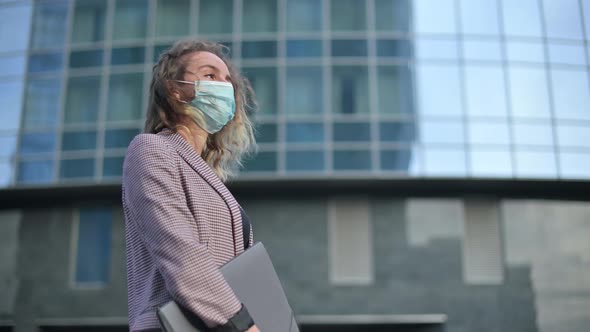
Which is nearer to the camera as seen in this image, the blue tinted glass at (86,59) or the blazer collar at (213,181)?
the blazer collar at (213,181)

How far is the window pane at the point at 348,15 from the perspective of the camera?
70.3 ft

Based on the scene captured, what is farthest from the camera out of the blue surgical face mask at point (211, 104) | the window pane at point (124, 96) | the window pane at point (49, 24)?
Result: the window pane at point (49, 24)

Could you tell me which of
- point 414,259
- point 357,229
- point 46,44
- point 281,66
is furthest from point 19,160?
point 414,259

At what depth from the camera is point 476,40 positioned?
21.4m

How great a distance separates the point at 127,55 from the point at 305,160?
21.2ft

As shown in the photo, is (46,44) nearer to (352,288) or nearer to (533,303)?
(352,288)

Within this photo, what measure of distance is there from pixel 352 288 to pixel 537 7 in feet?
33.2

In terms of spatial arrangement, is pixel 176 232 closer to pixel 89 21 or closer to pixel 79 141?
pixel 79 141

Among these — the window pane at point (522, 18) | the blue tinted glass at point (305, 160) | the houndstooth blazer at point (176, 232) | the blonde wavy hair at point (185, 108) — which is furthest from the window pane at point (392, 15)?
the houndstooth blazer at point (176, 232)

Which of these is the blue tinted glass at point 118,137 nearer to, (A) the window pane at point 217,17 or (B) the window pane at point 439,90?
(A) the window pane at point 217,17

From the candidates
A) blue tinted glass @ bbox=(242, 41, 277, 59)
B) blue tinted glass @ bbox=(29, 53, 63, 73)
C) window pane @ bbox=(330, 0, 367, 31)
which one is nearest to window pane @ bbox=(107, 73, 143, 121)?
blue tinted glass @ bbox=(29, 53, 63, 73)

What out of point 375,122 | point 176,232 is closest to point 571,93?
point 375,122

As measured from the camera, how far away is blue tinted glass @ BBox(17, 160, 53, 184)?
21.1 m

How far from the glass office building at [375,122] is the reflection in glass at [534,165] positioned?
4cm
